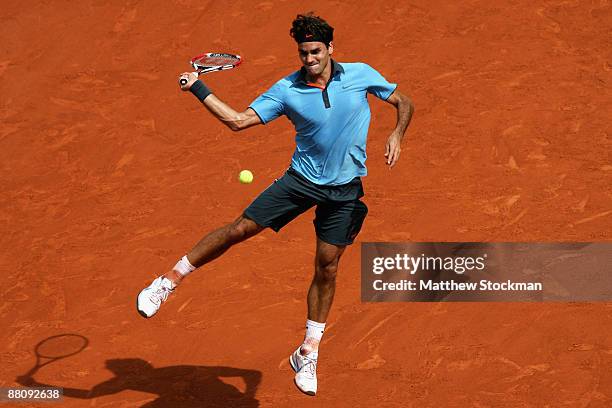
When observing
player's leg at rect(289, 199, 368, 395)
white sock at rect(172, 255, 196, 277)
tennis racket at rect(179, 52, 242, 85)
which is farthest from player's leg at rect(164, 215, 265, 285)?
tennis racket at rect(179, 52, 242, 85)

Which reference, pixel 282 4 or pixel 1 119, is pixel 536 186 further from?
pixel 1 119

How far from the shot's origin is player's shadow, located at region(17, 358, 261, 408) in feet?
37.2

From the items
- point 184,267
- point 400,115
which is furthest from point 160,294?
point 400,115

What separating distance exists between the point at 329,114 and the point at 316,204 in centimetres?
86

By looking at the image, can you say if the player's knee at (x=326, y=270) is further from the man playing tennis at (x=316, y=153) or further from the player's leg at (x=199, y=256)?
the player's leg at (x=199, y=256)

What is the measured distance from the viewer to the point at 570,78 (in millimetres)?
15484

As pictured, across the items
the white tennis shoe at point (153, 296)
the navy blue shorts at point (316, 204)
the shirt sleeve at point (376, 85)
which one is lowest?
the white tennis shoe at point (153, 296)

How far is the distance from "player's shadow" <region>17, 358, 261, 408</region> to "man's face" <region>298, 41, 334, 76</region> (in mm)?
3639

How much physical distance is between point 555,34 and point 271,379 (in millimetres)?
7281

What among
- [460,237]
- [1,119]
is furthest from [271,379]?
[1,119]

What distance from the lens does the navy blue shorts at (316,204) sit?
9.74 meters

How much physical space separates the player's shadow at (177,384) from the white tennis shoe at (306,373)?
4.42 feet

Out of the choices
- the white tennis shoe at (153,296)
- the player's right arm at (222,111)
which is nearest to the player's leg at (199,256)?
the white tennis shoe at (153,296)

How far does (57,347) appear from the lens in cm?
1212
